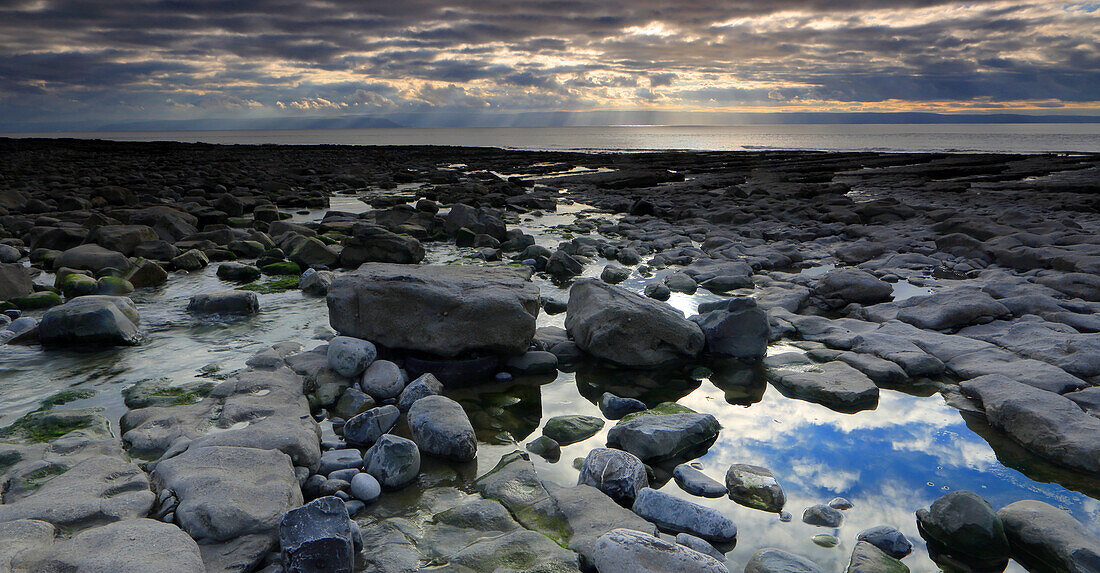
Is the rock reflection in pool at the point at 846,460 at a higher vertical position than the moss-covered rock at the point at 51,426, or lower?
lower

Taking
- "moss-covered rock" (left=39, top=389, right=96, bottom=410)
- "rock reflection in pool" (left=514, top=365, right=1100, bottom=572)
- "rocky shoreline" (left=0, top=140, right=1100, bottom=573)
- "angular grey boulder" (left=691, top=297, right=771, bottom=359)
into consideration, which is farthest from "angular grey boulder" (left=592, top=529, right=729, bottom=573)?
"moss-covered rock" (left=39, top=389, right=96, bottom=410)

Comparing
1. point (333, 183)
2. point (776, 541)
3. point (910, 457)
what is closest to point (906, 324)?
point (910, 457)

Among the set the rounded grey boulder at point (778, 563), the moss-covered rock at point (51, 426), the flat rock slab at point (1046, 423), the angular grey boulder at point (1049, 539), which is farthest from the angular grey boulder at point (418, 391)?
the flat rock slab at point (1046, 423)

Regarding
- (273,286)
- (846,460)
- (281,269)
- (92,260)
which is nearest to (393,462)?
(846,460)

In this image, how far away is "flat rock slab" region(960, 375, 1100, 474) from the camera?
3.43 m

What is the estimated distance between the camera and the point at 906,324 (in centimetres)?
584

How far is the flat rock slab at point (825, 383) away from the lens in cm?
439

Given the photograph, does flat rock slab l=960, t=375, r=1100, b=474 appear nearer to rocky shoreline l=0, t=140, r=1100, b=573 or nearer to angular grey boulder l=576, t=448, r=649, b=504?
rocky shoreline l=0, t=140, r=1100, b=573

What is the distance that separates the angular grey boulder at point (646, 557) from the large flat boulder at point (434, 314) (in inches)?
102

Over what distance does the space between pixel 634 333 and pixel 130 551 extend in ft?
11.9

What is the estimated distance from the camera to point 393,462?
3252mm

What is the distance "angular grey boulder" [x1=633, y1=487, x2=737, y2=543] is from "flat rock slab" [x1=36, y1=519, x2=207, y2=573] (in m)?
1.91

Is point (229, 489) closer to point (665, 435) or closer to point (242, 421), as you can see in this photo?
point (242, 421)

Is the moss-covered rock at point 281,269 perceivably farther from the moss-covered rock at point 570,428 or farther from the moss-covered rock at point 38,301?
the moss-covered rock at point 570,428
